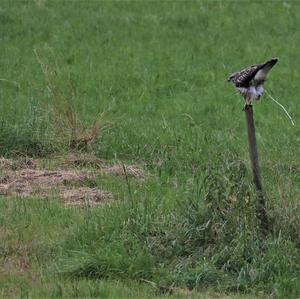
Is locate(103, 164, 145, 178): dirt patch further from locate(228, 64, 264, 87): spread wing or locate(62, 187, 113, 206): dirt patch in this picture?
locate(228, 64, 264, 87): spread wing

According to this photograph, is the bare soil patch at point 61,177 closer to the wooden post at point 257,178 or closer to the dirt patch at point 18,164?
the dirt patch at point 18,164

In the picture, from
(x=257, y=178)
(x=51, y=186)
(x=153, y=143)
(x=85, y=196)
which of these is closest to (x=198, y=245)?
(x=257, y=178)

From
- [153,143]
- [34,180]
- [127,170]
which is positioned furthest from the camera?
[153,143]

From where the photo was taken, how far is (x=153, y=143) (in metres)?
11.5

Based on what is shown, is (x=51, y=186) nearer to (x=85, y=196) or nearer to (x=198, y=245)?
(x=85, y=196)

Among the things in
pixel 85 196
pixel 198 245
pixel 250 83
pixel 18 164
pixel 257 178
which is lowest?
pixel 18 164

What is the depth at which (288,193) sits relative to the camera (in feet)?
26.3

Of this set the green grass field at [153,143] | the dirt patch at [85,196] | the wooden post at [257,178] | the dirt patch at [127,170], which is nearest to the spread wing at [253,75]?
the wooden post at [257,178]

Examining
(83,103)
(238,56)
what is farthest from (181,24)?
(83,103)

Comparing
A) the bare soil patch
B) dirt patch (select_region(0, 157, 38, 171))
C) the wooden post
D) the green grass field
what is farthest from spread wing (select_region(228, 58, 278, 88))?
dirt patch (select_region(0, 157, 38, 171))

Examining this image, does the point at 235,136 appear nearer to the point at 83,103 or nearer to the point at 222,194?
the point at 83,103

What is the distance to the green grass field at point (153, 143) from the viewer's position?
741 centimetres

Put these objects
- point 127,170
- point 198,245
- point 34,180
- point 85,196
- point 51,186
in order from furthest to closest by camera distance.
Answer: point 127,170, point 34,180, point 51,186, point 85,196, point 198,245

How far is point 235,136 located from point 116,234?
438 cm
